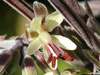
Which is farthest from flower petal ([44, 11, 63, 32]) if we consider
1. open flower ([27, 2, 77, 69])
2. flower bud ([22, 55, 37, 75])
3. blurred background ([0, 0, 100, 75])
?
blurred background ([0, 0, 100, 75])

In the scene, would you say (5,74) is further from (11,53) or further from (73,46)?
(73,46)

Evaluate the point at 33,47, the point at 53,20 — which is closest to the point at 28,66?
the point at 33,47

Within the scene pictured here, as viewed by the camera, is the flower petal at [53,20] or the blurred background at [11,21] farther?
the blurred background at [11,21]

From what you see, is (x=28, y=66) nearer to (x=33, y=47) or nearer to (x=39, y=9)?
(x=33, y=47)

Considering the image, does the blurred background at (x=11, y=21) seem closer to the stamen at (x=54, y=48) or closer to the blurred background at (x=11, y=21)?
the blurred background at (x=11, y=21)

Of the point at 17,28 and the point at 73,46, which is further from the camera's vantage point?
the point at 17,28

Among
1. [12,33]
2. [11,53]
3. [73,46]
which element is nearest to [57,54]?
[73,46]

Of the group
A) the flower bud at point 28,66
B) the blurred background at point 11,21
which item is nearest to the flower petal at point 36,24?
the flower bud at point 28,66
